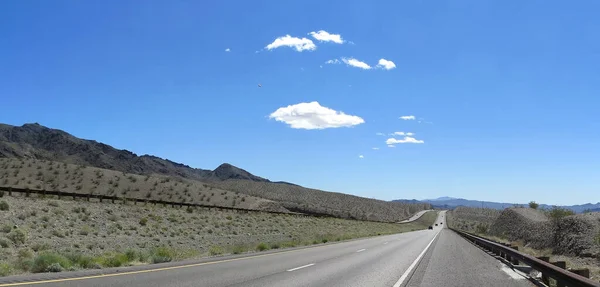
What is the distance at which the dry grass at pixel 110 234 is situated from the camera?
55.5ft

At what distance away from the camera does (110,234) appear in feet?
99.2

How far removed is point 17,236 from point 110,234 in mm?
7899

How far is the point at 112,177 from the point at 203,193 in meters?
17.6

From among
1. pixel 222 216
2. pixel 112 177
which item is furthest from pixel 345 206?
pixel 222 216

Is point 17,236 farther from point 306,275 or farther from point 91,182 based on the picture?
point 91,182

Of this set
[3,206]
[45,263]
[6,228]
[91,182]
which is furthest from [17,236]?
[91,182]

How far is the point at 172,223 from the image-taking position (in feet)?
131

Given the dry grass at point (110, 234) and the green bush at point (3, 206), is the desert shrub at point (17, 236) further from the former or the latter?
the green bush at point (3, 206)

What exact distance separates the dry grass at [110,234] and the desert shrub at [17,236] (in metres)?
0.03

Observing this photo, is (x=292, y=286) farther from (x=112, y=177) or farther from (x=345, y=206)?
(x=345, y=206)

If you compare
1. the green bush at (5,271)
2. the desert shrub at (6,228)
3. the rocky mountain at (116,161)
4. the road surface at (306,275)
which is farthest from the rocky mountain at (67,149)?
the road surface at (306,275)

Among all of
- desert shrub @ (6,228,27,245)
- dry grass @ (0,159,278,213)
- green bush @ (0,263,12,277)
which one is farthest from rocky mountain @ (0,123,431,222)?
green bush @ (0,263,12,277)

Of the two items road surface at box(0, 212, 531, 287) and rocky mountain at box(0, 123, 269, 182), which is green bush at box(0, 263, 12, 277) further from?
rocky mountain at box(0, 123, 269, 182)

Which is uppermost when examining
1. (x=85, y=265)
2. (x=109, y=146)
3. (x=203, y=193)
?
(x=109, y=146)
